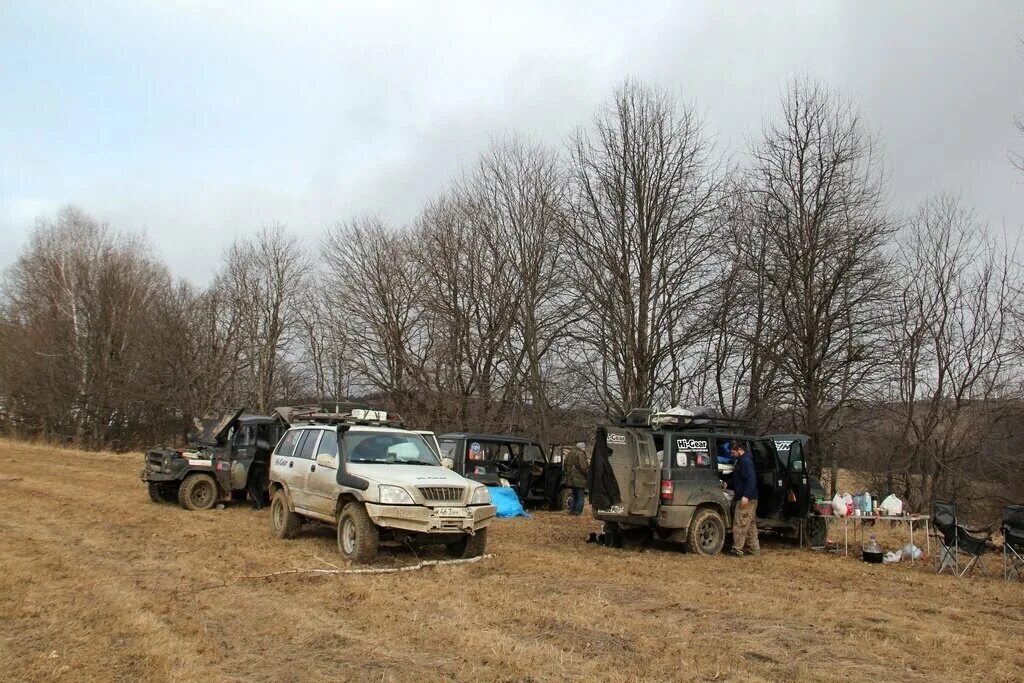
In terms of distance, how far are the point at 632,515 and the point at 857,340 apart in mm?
13577

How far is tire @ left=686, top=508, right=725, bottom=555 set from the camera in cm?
1203

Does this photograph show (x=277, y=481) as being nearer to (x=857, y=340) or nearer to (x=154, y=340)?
(x=857, y=340)

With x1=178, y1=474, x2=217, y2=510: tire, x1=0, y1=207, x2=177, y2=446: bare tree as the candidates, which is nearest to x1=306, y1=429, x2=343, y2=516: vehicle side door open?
x1=178, y1=474, x2=217, y2=510: tire

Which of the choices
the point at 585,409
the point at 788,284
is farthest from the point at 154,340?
the point at 788,284

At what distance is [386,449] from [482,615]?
4.51 meters

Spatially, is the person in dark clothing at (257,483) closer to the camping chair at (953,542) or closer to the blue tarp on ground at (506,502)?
the blue tarp on ground at (506,502)

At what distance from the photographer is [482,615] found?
24.6 ft

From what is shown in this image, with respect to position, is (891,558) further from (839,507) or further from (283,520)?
(283,520)

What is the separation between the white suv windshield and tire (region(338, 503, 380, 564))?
3.02 ft

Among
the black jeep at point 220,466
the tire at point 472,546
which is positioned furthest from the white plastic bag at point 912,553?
the black jeep at point 220,466

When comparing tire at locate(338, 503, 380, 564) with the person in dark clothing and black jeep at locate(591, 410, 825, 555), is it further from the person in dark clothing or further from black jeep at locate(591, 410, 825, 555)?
the person in dark clothing

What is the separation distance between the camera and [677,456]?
1210cm

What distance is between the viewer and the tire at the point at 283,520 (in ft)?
40.4

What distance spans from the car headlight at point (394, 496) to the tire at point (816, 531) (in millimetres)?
7542
